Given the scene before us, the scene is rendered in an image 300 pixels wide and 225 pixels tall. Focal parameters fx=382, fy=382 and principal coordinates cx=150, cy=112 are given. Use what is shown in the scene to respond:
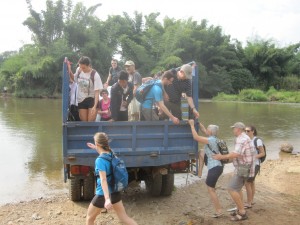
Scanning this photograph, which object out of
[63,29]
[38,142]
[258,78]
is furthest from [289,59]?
[38,142]

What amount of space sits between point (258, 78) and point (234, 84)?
5199 mm

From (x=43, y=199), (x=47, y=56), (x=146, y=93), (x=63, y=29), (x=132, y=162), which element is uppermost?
(x=63, y=29)

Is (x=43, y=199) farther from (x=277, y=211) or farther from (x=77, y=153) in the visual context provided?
(x=277, y=211)

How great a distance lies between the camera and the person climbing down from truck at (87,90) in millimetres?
5621

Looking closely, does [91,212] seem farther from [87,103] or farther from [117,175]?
[87,103]

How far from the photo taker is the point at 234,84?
40.9 m

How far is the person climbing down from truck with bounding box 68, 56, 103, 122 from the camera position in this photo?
5.62 m

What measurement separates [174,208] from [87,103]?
79.1 inches

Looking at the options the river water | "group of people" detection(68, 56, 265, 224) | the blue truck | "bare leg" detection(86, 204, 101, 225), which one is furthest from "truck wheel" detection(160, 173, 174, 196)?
"bare leg" detection(86, 204, 101, 225)

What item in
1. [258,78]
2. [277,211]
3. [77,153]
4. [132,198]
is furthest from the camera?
[258,78]

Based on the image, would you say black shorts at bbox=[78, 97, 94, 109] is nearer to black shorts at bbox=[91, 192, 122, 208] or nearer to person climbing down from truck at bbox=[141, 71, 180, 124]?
person climbing down from truck at bbox=[141, 71, 180, 124]

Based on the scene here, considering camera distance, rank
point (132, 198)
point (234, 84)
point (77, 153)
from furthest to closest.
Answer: point (234, 84), point (132, 198), point (77, 153)

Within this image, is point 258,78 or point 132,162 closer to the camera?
A: point 132,162

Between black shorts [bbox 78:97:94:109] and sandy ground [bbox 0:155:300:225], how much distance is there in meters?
1.46
